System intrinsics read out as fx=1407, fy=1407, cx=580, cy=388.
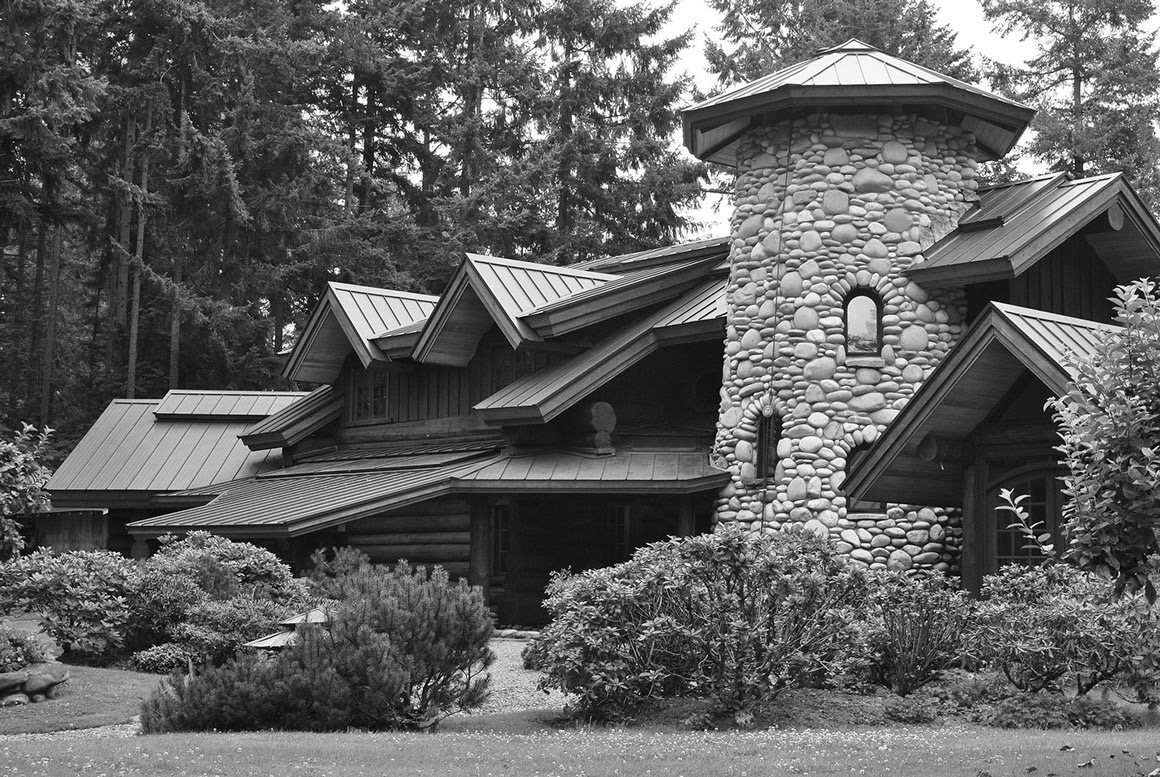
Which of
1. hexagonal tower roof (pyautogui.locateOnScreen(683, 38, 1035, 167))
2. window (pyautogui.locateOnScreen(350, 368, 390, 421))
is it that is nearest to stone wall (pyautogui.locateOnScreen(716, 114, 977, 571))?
hexagonal tower roof (pyautogui.locateOnScreen(683, 38, 1035, 167))

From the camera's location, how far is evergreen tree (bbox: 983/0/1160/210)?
116ft

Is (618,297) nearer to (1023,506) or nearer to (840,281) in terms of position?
(840,281)

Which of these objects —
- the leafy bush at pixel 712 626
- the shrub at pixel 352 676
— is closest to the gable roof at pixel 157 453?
the shrub at pixel 352 676

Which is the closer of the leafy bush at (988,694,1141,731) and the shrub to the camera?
the leafy bush at (988,694,1141,731)

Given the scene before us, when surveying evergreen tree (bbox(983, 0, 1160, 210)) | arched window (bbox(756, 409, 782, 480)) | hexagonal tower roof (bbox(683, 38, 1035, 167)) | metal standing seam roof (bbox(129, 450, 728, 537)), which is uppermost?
evergreen tree (bbox(983, 0, 1160, 210))

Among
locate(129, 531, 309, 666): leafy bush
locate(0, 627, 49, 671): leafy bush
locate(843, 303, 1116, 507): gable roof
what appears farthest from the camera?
locate(129, 531, 309, 666): leafy bush

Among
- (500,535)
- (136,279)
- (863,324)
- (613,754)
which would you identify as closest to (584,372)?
(500,535)

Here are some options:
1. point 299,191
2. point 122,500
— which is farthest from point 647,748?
point 299,191

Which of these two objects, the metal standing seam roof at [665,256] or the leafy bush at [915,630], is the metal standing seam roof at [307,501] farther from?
the leafy bush at [915,630]

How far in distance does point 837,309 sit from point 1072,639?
30.8ft

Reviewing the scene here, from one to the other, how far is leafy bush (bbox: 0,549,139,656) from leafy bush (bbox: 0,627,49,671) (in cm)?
126

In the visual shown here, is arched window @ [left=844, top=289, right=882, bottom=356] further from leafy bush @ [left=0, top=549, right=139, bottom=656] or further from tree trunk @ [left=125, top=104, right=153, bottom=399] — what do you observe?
tree trunk @ [left=125, top=104, right=153, bottom=399]

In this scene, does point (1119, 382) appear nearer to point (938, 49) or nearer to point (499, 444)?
point (499, 444)

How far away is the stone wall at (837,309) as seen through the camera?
21047mm
